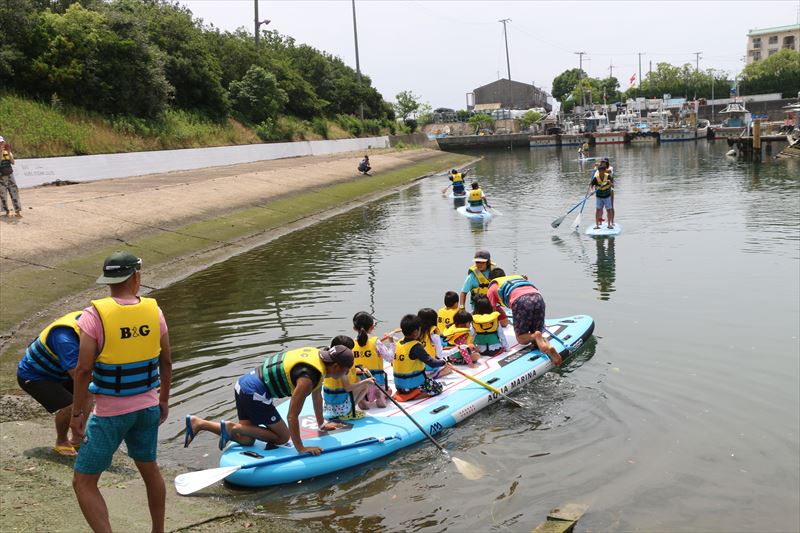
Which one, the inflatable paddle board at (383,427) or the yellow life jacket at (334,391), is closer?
the inflatable paddle board at (383,427)

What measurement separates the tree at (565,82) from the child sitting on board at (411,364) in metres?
160

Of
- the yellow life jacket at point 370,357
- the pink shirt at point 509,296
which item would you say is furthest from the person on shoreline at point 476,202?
the yellow life jacket at point 370,357

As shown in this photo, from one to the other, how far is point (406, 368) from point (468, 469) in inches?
67.8

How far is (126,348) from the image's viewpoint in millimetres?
5113

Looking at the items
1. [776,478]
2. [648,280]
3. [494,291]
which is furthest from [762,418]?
[648,280]

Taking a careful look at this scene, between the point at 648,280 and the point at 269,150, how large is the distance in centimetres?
3512

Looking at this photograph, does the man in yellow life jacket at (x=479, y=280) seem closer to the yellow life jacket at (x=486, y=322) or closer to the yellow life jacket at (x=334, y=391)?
the yellow life jacket at (x=486, y=322)

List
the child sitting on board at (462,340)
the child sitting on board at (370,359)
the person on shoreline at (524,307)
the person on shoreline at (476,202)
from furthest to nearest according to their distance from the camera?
the person on shoreline at (476,202), the person on shoreline at (524,307), the child sitting on board at (462,340), the child sitting on board at (370,359)

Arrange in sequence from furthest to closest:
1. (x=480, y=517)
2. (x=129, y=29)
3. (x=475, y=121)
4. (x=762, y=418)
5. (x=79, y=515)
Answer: (x=475, y=121) → (x=129, y=29) → (x=762, y=418) → (x=480, y=517) → (x=79, y=515)

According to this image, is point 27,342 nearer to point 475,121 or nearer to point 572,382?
point 572,382

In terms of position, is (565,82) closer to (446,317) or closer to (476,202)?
(476,202)

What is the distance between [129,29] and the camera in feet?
124

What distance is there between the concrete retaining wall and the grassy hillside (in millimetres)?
1175

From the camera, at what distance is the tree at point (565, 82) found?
527 ft
